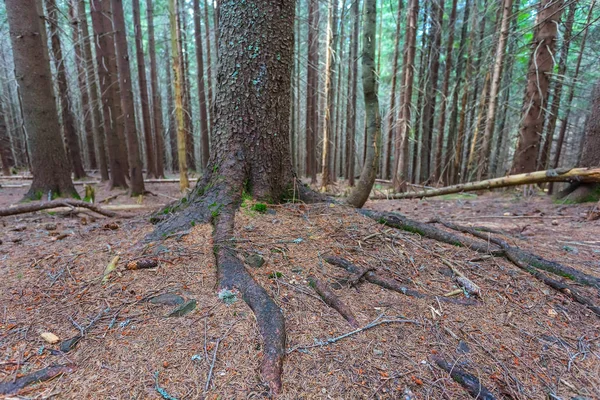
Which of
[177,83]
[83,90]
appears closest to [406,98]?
[177,83]

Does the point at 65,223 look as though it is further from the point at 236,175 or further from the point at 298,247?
the point at 298,247

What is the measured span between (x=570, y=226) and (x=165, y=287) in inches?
213

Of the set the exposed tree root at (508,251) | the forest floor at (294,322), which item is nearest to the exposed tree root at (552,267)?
the exposed tree root at (508,251)

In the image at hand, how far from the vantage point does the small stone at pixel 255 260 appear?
2232 millimetres

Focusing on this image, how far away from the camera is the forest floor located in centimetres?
142

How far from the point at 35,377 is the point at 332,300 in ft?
5.32

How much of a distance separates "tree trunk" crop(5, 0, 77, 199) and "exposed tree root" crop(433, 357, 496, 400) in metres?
6.63

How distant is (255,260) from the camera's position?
7.45 feet

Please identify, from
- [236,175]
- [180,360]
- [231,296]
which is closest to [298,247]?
[231,296]

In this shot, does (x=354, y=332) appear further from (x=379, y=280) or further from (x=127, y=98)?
(x=127, y=98)

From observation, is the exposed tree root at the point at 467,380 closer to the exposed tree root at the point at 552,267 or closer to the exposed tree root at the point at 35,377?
the exposed tree root at the point at 552,267

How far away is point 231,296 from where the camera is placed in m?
1.91

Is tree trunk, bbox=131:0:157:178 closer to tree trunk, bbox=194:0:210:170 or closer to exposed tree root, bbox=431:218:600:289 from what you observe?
tree trunk, bbox=194:0:210:170

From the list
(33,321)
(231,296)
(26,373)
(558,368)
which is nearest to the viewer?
(26,373)
